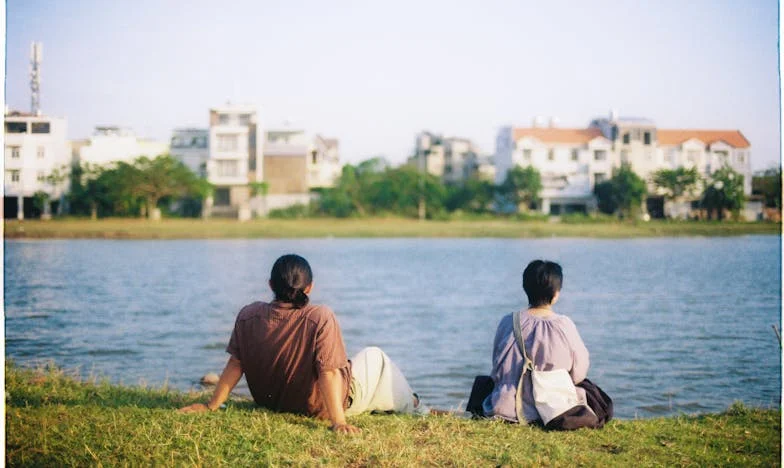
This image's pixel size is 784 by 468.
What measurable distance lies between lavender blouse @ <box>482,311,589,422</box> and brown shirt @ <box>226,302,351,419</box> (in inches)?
33.4

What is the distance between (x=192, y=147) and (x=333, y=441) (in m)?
48.5

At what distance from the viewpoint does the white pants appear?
4.70 meters

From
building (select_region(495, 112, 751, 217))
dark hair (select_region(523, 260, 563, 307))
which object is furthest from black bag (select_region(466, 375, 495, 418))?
building (select_region(495, 112, 751, 217))

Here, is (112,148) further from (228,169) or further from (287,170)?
(287,170)

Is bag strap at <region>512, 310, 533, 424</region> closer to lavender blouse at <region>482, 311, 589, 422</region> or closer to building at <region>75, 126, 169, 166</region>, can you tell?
lavender blouse at <region>482, 311, 589, 422</region>

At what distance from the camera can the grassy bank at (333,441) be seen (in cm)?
388

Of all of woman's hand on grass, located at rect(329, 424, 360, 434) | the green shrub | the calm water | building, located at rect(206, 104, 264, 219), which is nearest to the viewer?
woman's hand on grass, located at rect(329, 424, 360, 434)

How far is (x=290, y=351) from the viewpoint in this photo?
4.45m

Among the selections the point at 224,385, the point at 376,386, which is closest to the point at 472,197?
the point at 376,386

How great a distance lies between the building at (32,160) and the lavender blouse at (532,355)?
162 inches

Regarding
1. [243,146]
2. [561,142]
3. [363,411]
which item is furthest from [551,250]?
[363,411]

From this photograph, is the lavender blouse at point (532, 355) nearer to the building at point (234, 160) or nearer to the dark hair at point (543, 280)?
the dark hair at point (543, 280)

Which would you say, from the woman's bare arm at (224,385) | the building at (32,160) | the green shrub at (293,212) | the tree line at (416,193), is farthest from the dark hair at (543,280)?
the green shrub at (293,212)

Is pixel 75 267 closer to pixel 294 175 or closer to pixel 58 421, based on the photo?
pixel 58 421
